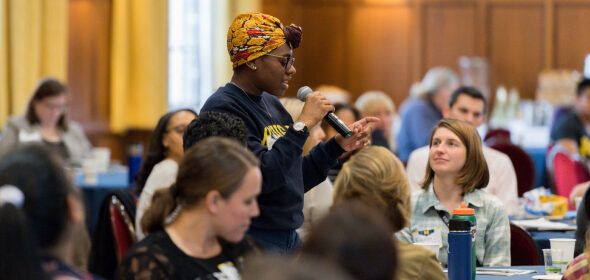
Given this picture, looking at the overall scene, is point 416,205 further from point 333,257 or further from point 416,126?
point 416,126

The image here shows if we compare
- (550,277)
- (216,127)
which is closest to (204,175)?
(216,127)

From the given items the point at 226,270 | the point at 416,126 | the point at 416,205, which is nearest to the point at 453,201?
the point at 416,205

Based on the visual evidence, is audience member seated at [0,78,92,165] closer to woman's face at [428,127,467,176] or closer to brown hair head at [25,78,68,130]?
brown hair head at [25,78,68,130]

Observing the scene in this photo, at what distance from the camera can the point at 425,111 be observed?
1001cm

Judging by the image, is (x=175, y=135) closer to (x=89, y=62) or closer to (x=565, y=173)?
(x=565, y=173)

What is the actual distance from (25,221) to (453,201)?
110 inches

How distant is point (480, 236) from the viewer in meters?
4.54

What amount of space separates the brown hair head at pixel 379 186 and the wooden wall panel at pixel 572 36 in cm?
1110

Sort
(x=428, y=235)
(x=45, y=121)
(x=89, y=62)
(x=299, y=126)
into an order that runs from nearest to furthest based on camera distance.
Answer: (x=299, y=126)
(x=428, y=235)
(x=45, y=121)
(x=89, y=62)

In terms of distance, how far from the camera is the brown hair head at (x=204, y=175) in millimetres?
2857

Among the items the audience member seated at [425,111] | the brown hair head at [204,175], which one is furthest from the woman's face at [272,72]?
the audience member seated at [425,111]

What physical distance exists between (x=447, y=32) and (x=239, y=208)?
11.8 meters

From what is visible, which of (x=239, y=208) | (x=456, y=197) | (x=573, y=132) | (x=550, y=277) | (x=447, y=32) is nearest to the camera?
(x=239, y=208)

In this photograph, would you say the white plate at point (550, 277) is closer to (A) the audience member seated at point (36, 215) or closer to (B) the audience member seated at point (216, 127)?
(B) the audience member seated at point (216, 127)
